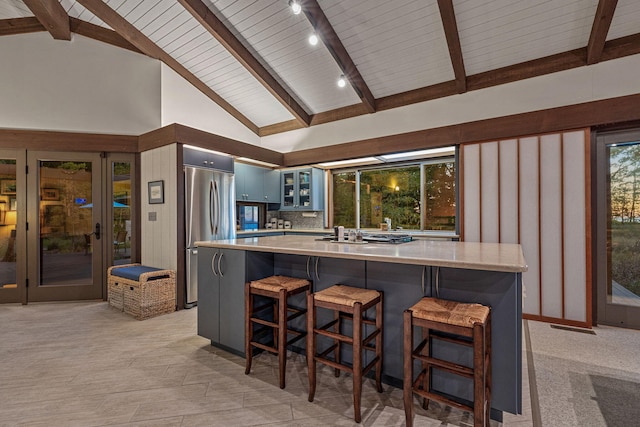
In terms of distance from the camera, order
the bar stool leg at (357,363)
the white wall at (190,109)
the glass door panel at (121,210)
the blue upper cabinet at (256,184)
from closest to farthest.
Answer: the bar stool leg at (357,363)
the glass door panel at (121,210)
the white wall at (190,109)
the blue upper cabinet at (256,184)

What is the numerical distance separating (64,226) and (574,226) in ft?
21.5

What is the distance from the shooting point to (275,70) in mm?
4492

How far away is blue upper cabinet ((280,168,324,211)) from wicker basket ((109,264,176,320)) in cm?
271

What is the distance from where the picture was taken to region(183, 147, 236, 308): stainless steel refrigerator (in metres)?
3.97

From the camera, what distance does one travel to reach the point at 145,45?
14.1 feet

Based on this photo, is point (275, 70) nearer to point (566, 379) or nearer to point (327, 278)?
point (327, 278)

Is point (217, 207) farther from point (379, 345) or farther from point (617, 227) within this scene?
point (617, 227)

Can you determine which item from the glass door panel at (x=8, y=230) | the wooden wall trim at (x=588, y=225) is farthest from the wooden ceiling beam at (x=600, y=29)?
the glass door panel at (x=8, y=230)

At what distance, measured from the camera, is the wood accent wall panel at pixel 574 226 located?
10.7ft

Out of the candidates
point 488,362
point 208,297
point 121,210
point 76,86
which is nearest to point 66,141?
point 76,86

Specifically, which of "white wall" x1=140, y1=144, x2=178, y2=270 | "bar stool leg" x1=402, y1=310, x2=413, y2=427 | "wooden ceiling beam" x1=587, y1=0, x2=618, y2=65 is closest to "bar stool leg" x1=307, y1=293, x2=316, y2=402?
"bar stool leg" x1=402, y1=310, x2=413, y2=427

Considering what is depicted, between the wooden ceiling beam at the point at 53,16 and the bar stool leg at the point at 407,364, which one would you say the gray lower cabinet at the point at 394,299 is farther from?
the wooden ceiling beam at the point at 53,16

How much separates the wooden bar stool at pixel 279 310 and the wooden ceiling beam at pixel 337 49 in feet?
9.27

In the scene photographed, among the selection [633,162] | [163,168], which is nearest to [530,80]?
[633,162]
